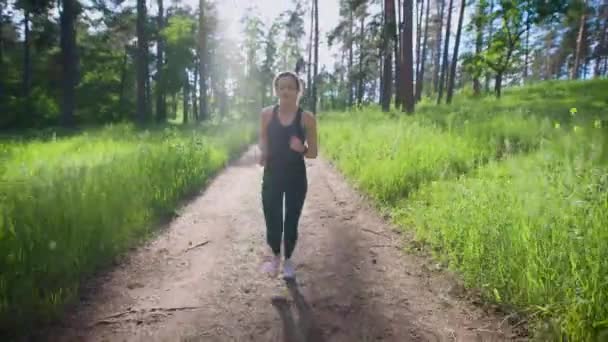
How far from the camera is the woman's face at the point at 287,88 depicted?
11.3 feet

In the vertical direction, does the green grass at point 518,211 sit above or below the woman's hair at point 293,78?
below

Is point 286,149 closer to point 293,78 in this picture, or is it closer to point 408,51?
point 293,78

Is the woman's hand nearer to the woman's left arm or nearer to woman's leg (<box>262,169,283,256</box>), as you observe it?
the woman's left arm

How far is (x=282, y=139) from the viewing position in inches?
139

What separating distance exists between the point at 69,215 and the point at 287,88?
287cm

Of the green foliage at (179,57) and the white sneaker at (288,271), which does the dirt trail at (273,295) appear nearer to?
the white sneaker at (288,271)

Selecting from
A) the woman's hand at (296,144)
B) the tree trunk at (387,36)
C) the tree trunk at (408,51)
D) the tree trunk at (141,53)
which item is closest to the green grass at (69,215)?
the woman's hand at (296,144)

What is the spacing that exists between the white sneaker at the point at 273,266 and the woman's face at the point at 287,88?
175 centimetres

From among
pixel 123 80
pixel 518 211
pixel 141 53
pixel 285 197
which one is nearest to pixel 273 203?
pixel 285 197

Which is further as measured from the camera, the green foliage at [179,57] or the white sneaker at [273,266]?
the green foliage at [179,57]

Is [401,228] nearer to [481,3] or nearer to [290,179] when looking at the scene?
[290,179]

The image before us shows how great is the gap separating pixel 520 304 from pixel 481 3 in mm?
21839

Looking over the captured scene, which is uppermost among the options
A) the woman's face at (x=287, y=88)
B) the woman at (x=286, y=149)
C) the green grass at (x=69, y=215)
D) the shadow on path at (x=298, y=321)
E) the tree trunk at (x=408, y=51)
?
the tree trunk at (x=408, y=51)

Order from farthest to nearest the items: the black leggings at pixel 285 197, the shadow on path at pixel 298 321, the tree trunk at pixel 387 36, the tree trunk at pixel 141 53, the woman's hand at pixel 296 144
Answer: the tree trunk at pixel 141 53, the tree trunk at pixel 387 36, the black leggings at pixel 285 197, the woman's hand at pixel 296 144, the shadow on path at pixel 298 321
